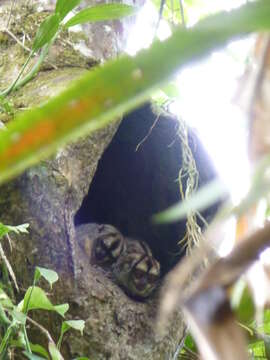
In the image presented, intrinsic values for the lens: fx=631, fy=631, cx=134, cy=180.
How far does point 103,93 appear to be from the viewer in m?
0.21

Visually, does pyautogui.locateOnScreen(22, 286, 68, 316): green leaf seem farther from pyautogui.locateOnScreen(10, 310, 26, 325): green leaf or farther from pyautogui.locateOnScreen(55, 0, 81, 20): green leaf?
pyautogui.locateOnScreen(55, 0, 81, 20): green leaf

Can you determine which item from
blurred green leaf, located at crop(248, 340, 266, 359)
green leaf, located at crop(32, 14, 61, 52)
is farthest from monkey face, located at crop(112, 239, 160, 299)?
green leaf, located at crop(32, 14, 61, 52)

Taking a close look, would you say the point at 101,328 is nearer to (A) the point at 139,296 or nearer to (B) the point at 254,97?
(A) the point at 139,296

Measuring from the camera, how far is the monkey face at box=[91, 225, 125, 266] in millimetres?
1540

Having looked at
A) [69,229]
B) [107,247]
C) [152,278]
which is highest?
[69,229]

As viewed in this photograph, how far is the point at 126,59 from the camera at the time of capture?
212mm

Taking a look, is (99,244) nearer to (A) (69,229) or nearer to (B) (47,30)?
(A) (69,229)

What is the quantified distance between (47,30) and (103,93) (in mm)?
964

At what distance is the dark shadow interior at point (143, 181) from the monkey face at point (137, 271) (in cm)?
6

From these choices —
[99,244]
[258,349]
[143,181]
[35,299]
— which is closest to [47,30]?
[35,299]

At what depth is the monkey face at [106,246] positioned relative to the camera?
154cm

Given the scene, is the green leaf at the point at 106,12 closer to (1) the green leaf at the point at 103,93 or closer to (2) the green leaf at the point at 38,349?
(2) the green leaf at the point at 38,349

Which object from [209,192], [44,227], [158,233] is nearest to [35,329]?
[44,227]

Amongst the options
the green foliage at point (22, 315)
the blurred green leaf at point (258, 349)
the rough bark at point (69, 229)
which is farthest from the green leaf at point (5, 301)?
the blurred green leaf at point (258, 349)
